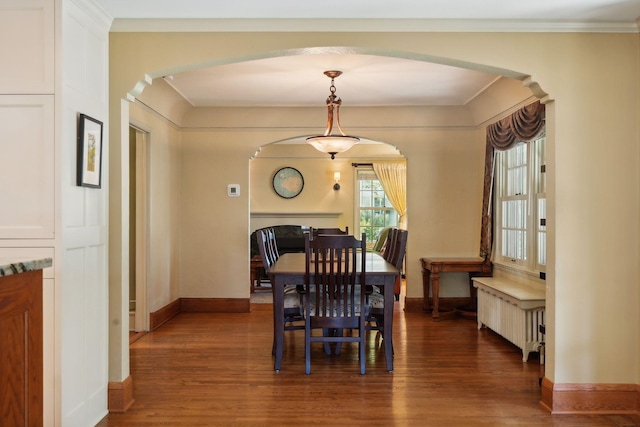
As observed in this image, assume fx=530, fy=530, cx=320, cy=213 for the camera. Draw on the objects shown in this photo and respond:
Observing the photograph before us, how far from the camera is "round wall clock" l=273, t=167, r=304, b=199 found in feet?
32.3

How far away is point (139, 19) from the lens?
320 cm

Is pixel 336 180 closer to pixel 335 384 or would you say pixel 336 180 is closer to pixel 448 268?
pixel 448 268

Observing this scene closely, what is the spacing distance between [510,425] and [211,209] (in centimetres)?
445

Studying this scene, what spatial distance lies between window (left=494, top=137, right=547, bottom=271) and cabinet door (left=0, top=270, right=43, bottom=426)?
150 inches

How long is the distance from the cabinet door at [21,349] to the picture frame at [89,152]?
88 cm

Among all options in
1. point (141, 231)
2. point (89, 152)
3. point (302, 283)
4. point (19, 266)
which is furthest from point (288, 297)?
point (19, 266)

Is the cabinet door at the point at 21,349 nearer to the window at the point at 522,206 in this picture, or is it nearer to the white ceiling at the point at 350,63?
the white ceiling at the point at 350,63

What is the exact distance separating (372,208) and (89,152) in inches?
298

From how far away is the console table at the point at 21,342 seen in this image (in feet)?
6.07

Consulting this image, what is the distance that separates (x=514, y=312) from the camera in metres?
4.58

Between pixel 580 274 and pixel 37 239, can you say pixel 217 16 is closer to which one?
pixel 37 239

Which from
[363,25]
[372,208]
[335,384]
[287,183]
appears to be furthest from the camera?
[372,208]

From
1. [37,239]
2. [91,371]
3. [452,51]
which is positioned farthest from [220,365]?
[452,51]

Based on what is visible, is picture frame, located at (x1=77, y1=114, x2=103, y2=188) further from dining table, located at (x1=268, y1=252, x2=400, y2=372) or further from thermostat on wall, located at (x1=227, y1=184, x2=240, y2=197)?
thermostat on wall, located at (x1=227, y1=184, x2=240, y2=197)
